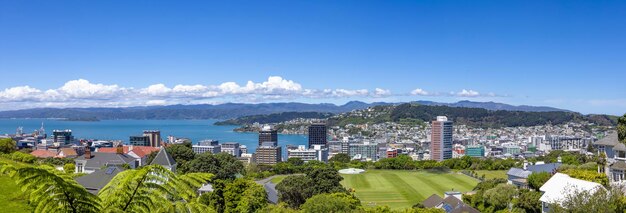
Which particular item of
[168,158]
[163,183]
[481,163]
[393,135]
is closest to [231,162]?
[168,158]

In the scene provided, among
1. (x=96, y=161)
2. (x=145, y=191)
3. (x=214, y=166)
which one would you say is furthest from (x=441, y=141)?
(x=145, y=191)

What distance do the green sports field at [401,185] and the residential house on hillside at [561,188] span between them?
15.7 meters

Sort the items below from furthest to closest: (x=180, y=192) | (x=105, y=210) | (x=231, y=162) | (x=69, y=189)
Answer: (x=231, y=162), (x=180, y=192), (x=105, y=210), (x=69, y=189)

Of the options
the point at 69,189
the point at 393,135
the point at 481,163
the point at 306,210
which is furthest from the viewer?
the point at 393,135

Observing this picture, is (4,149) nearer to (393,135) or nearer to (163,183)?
→ (163,183)

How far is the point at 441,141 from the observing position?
121 meters

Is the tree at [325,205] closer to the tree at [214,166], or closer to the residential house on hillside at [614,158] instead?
the tree at [214,166]

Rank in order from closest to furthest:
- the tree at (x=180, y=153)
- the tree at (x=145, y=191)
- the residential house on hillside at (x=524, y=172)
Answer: the tree at (x=145, y=191), the residential house on hillside at (x=524, y=172), the tree at (x=180, y=153)

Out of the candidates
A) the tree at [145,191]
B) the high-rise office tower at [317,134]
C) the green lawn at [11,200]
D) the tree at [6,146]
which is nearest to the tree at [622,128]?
the tree at [145,191]

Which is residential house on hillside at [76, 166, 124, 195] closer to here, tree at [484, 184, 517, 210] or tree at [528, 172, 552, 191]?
tree at [484, 184, 517, 210]

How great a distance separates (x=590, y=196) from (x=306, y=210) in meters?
9.12

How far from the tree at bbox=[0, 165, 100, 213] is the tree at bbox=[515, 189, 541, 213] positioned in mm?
21468

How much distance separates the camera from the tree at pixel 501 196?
2548cm

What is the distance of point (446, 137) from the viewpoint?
4823 inches
